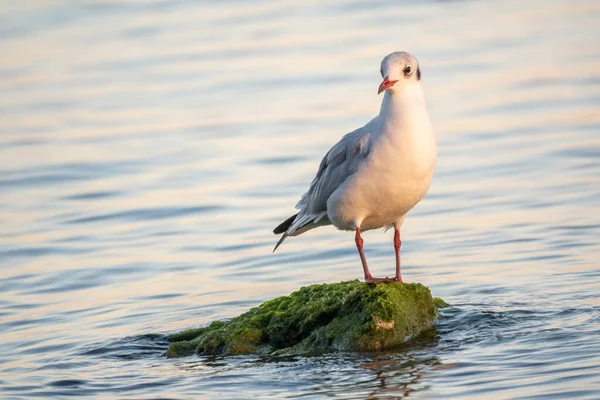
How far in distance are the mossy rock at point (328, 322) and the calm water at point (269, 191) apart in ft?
0.54

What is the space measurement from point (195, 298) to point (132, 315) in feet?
2.05

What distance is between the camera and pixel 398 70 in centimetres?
879

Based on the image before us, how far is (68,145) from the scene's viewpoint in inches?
643

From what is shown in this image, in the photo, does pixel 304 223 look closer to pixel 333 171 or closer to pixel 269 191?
→ pixel 333 171

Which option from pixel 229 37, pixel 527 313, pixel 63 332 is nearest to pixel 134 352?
pixel 63 332

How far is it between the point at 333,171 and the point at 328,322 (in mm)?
1151

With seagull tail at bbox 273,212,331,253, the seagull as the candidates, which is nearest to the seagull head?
the seagull

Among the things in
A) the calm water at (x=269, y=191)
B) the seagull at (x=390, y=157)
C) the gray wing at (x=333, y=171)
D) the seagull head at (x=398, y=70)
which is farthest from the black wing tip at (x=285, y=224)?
the seagull head at (x=398, y=70)

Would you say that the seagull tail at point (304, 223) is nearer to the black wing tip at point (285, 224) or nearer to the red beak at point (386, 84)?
the black wing tip at point (285, 224)

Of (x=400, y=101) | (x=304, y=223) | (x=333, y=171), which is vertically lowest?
(x=304, y=223)

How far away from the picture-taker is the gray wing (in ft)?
29.5

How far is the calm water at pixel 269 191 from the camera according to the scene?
28.3 ft

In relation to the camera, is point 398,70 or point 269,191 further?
point 269,191

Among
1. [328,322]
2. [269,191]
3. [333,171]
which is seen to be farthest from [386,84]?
[269,191]
